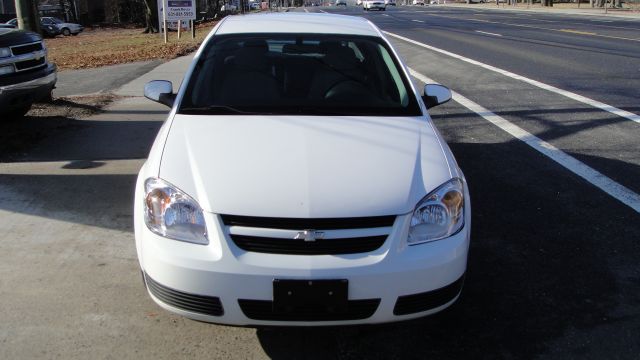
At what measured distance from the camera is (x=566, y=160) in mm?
6656

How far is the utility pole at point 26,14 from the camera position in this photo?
981 cm

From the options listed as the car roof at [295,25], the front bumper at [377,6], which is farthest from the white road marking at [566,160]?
the front bumper at [377,6]

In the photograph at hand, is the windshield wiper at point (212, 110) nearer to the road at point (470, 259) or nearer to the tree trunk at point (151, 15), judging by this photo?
the road at point (470, 259)

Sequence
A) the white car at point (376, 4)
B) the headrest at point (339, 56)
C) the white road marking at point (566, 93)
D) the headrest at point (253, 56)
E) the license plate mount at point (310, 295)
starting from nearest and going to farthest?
the license plate mount at point (310, 295) < the headrest at point (253, 56) < the headrest at point (339, 56) < the white road marking at point (566, 93) < the white car at point (376, 4)

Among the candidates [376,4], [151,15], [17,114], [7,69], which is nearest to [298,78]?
[7,69]

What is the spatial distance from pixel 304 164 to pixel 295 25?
6.65 feet

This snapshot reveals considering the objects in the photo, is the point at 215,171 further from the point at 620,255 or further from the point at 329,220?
the point at 620,255

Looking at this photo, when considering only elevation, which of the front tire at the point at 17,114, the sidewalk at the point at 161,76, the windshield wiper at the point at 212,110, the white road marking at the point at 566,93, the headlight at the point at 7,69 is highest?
the windshield wiper at the point at 212,110

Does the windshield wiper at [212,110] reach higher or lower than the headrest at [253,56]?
lower

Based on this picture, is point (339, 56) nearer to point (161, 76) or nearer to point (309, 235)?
point (309, 235)

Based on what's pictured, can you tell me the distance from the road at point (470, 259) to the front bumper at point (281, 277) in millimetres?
337

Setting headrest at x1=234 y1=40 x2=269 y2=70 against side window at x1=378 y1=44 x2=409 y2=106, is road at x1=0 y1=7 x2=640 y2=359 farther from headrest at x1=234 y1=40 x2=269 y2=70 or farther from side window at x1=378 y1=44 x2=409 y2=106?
headrest at x1=234 y1=40 x2=269 y2=70

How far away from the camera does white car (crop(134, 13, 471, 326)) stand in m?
2.82

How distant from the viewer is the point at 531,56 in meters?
15.9
